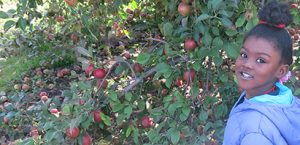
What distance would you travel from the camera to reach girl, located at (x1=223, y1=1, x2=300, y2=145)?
1.52m

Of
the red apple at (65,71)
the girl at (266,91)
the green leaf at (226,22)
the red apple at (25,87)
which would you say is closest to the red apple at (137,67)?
the green leaf at (226,22)

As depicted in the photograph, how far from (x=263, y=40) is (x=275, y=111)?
0.83 feet

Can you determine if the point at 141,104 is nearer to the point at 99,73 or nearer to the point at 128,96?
the point at 128,96

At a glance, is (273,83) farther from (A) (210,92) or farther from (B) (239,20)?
(A) (210,92)

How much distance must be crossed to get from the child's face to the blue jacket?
8cm

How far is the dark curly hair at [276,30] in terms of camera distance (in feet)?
5.45

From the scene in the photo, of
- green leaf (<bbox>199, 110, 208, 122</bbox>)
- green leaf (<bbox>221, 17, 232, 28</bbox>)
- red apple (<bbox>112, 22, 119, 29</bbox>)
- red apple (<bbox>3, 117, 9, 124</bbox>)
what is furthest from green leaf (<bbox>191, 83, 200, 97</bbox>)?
red apple (<bbox>112, 22, 119, 29</bbox>)

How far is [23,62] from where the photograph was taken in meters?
5.04

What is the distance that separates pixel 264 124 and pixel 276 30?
1.19 ft

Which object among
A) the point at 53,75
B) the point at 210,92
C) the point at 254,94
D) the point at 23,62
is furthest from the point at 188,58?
the point at 23,62

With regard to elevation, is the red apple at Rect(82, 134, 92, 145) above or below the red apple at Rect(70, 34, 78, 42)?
above

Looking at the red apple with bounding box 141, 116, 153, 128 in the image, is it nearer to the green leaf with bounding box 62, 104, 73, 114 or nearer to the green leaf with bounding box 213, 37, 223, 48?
the green leaf with bounding box 62, 104, 73, 114

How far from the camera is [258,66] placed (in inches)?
65.9

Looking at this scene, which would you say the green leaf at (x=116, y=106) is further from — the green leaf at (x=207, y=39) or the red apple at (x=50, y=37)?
the red apple at (x=50, y=37)
